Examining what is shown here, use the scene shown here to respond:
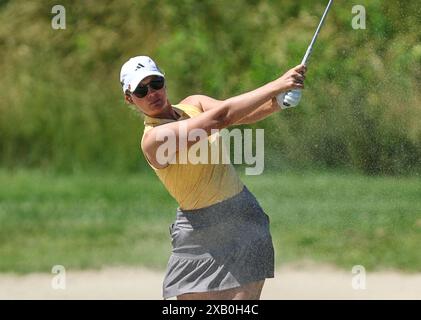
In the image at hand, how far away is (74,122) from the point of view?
24.7 ft

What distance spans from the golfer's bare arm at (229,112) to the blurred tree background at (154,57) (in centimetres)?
357

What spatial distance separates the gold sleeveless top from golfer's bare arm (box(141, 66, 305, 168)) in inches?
2.9

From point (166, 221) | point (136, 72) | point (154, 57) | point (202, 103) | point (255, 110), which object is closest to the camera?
point (136, 72)

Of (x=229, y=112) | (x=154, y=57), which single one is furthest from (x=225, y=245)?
(x=154, y=57)

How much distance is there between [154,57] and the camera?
736 centimetres

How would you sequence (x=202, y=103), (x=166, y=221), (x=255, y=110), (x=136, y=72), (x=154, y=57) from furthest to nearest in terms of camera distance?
1. (x=154, y=57)
2. (x=166, y=221)
3. (x=202, y=103)
4. (x=255, y=110)
5. (x=136, y=72)

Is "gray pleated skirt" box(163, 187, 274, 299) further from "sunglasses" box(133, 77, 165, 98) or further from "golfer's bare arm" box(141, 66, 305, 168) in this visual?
"sunglasses" box(133, 77, 165, 98)

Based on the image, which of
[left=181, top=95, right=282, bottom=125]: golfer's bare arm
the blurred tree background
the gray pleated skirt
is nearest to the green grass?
the blurred tree background

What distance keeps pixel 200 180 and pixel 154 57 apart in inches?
156

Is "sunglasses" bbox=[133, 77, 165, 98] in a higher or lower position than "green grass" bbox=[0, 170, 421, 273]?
lower

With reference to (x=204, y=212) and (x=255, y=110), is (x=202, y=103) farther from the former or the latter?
(x=204, y=212)

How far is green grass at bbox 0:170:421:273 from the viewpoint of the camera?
636 cm

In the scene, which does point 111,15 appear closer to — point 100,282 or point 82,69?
point 82,69

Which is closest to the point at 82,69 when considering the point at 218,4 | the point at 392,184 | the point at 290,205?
the point at 218,4
